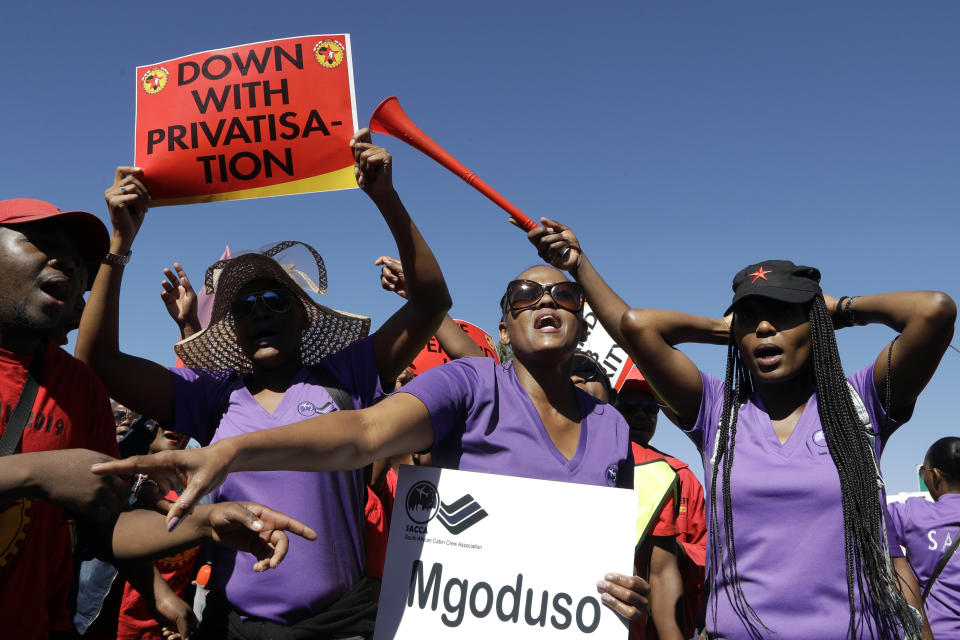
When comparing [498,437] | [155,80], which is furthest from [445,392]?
[155,80]

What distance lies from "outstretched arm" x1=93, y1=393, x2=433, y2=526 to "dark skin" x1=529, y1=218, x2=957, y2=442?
41.9 inches

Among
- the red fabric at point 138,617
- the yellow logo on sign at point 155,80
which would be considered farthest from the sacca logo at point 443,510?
the red fabric at point 138,617

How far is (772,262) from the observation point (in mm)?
3289

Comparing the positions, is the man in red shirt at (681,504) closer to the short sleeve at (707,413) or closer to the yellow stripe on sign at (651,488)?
the yellow stripe on sign at (651,488)

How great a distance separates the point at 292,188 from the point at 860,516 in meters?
2.81

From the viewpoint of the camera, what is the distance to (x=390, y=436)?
2.55 meters

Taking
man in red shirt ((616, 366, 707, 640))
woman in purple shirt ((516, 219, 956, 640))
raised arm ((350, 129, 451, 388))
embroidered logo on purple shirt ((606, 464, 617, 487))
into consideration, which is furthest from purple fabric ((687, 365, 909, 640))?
raised arm ((350, 129, 451, 388))

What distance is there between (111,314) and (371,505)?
2055 mm

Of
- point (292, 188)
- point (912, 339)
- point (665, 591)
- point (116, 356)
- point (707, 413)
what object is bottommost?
point (665, 591)

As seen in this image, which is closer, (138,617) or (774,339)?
(774,339)

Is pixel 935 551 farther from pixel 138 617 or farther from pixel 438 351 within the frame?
pixel 138 617

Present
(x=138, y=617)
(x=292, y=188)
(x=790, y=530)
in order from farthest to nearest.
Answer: (x=138, y=617) < (x=292, y=188) < (x=790, y=530)

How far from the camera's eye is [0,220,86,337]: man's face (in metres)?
2.67

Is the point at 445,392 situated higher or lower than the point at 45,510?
higher
